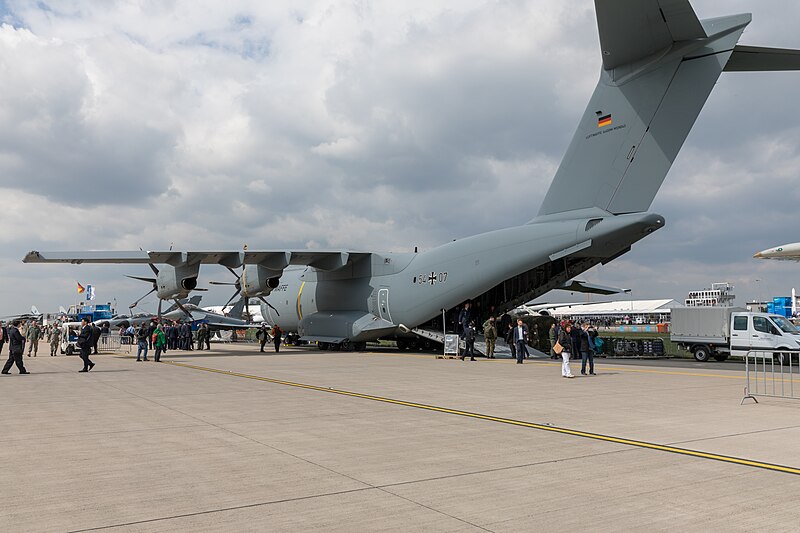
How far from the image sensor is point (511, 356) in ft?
78.1

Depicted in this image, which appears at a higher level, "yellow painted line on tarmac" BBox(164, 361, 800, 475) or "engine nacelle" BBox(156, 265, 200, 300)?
"engine nacelle" BBox(156, 265, 200, 300)

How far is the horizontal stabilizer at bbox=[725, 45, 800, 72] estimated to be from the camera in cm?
1667

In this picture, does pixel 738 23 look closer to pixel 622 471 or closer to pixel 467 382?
pixel 467 382

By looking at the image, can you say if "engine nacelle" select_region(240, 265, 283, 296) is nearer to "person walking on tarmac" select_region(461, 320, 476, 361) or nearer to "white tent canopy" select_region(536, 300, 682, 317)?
"person walking on tarmac" select_region(461, 320, 476, 361)

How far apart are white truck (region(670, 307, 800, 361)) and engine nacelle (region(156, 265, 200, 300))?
18735mm

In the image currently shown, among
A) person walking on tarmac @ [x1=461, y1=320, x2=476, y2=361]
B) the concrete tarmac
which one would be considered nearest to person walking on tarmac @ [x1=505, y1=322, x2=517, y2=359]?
person walking on tarmac @ [x1=461, y1=320, x2=476, y2=361]

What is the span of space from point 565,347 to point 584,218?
5.62m

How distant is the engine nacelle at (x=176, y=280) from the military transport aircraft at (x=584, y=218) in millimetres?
53

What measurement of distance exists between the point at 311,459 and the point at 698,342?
65.7ft

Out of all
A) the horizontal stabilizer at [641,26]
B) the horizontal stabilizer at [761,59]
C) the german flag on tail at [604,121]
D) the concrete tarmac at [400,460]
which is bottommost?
the concrete tarmac at [400,460]

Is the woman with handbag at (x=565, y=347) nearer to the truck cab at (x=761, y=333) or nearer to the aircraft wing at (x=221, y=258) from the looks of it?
the truck cab at (x=761, y=333)

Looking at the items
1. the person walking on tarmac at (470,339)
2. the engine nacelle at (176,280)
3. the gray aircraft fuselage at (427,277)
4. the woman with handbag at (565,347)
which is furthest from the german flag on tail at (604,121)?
the engine nacelle at (176,280)

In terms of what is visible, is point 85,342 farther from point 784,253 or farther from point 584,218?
point 784,253

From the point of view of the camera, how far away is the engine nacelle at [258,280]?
90.4 ft
